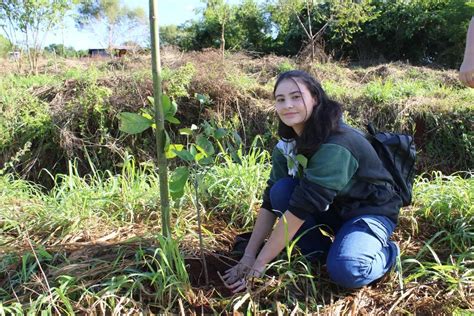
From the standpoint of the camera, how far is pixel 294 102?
66.7 inches

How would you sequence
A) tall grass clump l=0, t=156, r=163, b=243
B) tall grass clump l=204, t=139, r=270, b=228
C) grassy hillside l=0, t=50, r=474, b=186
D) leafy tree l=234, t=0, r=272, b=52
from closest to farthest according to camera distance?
tall grass clump l=0, t=156, r=163, b=243 < tall grass clump l=204, t=139, r=270, b=228 < grassy hillside l=0, t=50, r=474, b=186 < leafy tree l=234, t=0, r=272, b=52

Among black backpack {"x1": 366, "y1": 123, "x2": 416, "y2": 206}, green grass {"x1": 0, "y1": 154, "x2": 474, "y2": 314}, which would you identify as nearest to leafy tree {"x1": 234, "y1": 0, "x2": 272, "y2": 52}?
green grass {"x1": 0, "y1": 154, "x2": 474, "y2": 314}

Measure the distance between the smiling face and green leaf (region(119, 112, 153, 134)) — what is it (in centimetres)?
57

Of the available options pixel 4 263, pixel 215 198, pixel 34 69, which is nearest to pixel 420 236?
pixel 215 198

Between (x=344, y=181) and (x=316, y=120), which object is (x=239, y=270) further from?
(x=316, y=120)

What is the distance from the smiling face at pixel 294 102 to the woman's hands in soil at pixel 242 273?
2.00 ft

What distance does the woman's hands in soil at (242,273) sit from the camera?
5.30 ft

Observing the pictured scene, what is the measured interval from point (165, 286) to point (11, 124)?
168 inches

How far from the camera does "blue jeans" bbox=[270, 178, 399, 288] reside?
5.18 ft

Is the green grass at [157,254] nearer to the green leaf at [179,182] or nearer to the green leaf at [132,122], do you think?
the green leaf at [179,182]

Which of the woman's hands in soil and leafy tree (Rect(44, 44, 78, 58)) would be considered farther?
leafy tree (Rect(44, 44, 78, 58))

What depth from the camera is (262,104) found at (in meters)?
5.20

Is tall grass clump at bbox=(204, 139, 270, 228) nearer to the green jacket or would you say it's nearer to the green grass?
the green grass

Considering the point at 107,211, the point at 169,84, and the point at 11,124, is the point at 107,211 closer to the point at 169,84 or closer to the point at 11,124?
the point at 169,84
